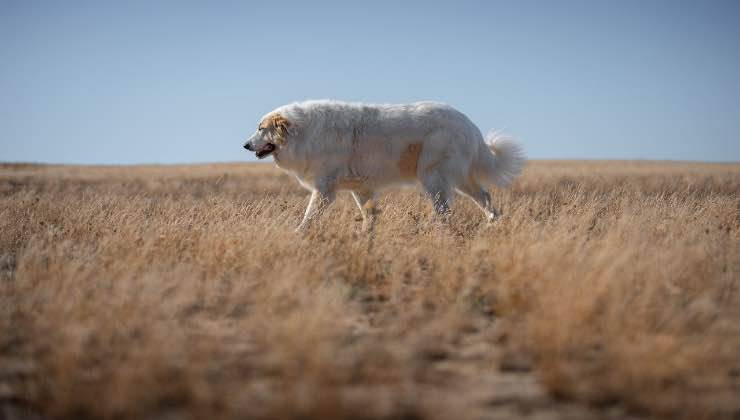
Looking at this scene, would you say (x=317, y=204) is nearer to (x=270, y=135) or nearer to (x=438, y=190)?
(x=270, y=135)

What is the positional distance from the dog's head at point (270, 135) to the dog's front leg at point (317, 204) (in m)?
0.93

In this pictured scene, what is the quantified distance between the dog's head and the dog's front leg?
3.04ft

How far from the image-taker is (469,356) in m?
3.38

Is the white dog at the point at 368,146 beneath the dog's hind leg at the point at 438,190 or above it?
above

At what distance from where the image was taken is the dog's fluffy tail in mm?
8820

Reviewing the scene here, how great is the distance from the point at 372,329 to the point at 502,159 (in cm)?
566

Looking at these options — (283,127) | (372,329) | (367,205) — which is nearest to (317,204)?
(367,205)

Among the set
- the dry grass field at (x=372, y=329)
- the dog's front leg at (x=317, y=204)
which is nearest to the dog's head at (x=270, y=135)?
the dog's front leg at (x=317, y=204)

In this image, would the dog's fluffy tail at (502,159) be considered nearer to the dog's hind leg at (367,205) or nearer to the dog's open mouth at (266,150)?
the dog's hind leg at (367,205)

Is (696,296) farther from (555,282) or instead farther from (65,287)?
(65,287)

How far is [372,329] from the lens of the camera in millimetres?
3930

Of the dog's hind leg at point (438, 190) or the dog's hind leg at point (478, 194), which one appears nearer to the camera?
the dog's hind leg at point (438, 190)

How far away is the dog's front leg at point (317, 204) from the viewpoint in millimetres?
7723

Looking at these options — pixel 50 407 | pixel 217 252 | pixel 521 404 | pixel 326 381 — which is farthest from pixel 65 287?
pixel 521 404
